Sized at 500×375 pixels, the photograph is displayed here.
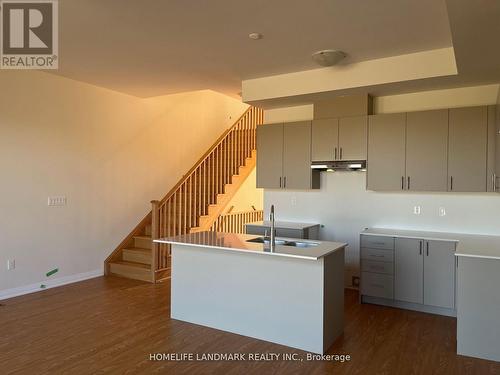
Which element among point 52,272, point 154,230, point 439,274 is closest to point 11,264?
point 52,272

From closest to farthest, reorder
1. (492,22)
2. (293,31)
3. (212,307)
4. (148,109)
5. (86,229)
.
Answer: (492,22) → (293,31) → (212,307) → (86,229) → (148,109)

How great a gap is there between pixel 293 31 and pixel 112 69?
243cm

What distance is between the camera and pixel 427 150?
438cm

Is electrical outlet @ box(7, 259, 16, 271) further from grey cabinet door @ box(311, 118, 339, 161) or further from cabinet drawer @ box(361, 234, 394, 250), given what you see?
cabinet drawer @ box(361, 234, 394, 250)

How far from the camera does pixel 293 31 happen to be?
3.36m

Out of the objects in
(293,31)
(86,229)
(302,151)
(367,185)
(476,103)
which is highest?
(293,31)

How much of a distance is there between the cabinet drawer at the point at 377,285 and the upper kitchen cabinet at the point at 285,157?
1424 mm

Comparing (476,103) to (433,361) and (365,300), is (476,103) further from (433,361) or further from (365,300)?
(433,361)

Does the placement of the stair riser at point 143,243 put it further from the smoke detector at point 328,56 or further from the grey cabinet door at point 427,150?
the grey cabinet door at point 427,150

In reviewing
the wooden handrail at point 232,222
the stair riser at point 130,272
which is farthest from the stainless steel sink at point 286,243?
the wooden handrail at point 232,222

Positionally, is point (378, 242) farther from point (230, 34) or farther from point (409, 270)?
point (230, 34)

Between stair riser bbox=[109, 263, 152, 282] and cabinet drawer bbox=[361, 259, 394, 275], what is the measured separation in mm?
3072

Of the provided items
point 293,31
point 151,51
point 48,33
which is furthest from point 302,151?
point 48,33

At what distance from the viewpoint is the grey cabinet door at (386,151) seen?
14.9ft
